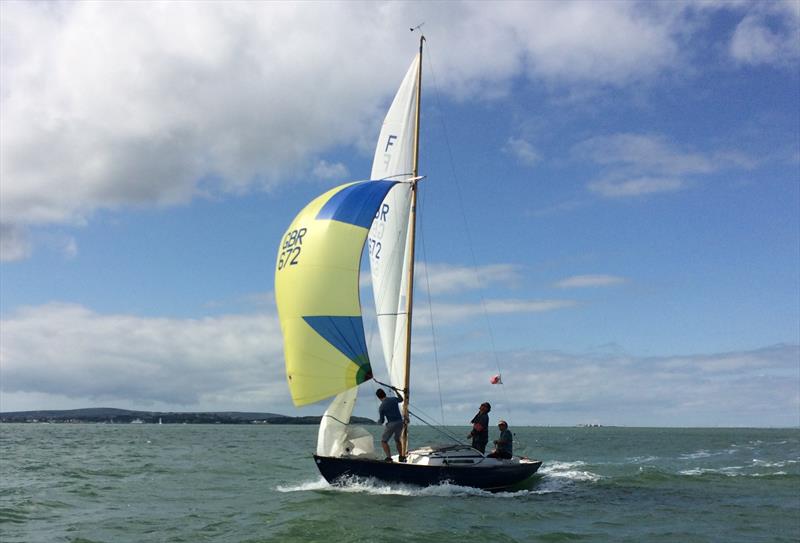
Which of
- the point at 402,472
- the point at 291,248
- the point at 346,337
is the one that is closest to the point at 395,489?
the point at 402,472

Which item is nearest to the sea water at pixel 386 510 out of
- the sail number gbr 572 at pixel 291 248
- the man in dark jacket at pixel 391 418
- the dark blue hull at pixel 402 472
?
the dark blue hull at pixel 402 472

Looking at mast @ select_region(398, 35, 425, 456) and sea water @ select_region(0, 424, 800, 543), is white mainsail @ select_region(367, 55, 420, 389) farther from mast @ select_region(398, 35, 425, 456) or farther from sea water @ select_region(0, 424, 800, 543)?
sea water @ select_region(0, 424, 800, 543)

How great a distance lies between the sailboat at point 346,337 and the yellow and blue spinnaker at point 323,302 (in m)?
0.02

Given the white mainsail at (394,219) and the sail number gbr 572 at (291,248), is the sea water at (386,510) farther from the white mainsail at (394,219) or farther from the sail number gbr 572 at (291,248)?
the sail number gbr 572 at (291,248)

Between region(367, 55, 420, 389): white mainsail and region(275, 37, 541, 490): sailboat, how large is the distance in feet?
0.20

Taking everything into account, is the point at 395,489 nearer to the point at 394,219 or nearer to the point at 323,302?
the point at 323,302

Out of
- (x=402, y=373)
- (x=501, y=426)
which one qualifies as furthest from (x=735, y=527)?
(x=402, y=373)

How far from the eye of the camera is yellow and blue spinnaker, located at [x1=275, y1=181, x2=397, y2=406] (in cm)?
1778

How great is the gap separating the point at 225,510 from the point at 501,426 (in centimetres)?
773

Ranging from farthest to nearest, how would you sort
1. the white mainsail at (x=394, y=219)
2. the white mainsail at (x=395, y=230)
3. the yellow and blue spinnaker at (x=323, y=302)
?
the white mainsail at (x=394, y=219)
the white mainsail at (x=395, y=230)
the yellow and blue spinnaker at (x=323, y=302)

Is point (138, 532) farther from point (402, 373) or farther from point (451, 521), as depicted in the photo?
point (402, 373)

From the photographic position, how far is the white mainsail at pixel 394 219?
20.7m

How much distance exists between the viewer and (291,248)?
18609 mm

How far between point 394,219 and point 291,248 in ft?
12.4
